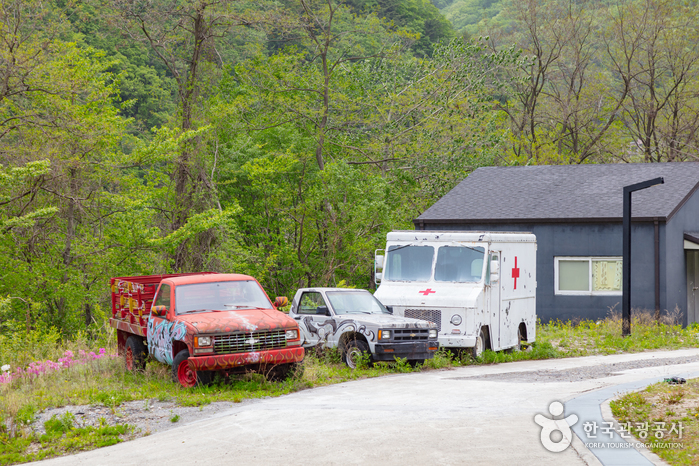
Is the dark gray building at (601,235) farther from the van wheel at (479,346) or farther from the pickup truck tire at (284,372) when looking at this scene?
the pickup truck tire at (284,372)

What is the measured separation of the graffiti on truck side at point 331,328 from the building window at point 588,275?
1188cm

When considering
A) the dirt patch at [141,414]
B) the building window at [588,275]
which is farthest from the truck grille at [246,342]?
the building window at [588,275]

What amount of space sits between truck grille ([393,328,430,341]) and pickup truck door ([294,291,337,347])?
1.27 metres

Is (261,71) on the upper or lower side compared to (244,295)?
upper

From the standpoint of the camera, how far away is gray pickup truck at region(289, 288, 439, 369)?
1348cm

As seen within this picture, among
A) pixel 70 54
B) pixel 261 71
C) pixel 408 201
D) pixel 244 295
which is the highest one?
pixel 261 71

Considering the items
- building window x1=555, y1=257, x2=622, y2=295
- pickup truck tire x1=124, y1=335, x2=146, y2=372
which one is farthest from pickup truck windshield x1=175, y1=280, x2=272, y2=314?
building window x1=555, y1=257, x2=622, y2=295

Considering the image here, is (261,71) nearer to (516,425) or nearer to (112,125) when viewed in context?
(112,125)

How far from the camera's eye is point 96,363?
13961 mm

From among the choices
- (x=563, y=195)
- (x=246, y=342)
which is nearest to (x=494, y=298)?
(x=246, y=342)

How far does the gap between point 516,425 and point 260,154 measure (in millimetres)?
24974

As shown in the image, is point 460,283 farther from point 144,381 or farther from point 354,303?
point 144,381

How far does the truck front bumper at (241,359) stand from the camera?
10781 millimetres

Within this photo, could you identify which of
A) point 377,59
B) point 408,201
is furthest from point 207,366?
point 377,59
